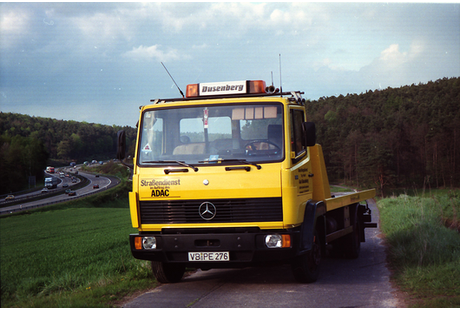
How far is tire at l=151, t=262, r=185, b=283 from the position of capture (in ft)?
25.4

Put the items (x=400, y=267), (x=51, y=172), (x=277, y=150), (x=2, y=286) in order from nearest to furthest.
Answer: (x=277, y=150), (x=2, y=286), (x=400, y=267), (x=51, y=172)

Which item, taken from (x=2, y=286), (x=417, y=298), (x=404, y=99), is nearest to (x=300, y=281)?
(x=417, y=298)

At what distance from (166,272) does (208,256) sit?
1380mm

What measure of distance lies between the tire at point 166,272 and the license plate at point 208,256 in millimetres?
1080

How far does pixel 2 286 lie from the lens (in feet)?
24.2

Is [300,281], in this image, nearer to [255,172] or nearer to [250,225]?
[250,225]

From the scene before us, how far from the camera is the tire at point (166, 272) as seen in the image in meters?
7.74

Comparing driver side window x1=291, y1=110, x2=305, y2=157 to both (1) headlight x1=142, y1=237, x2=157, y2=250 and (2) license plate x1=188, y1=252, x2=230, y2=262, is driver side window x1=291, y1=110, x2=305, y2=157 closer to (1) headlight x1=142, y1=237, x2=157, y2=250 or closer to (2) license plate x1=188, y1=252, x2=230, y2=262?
(2) license plate x1=188, y1=252, x2=230, y2=262

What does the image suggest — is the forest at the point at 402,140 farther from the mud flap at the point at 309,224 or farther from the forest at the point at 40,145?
the mud flap at the point at 309,224

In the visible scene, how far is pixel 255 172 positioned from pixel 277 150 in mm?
477

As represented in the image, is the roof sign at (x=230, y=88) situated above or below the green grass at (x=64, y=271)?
above

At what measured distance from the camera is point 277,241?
262 inches

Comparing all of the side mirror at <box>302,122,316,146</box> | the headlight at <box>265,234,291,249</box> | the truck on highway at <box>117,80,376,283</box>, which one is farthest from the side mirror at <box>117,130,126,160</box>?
the side mirror at <box>302,122,316,146</box>

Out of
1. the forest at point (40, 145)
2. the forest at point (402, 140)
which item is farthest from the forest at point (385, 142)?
the forest at point (40, 145)
